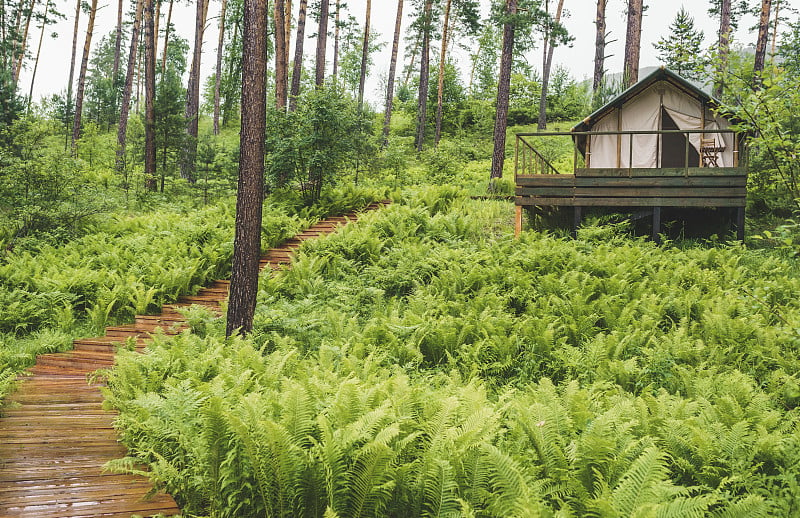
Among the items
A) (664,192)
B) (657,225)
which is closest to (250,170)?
(657,225)

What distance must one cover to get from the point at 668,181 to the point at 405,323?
24.1 ft

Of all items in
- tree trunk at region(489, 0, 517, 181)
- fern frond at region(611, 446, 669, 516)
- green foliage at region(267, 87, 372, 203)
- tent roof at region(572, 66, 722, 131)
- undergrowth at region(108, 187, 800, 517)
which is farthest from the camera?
tree trunk at region(489, 0, 517, 181)

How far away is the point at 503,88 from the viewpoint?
51.2 feet

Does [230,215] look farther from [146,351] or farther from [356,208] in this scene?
[146,351]

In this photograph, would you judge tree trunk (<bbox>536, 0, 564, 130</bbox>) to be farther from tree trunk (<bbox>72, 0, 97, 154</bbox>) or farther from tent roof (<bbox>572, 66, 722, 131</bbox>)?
tree trunk (<bbox>72, 0, 97, 154</bbox>)

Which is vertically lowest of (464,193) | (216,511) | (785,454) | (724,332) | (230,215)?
(216,511)

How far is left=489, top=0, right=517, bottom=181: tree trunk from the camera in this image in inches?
605

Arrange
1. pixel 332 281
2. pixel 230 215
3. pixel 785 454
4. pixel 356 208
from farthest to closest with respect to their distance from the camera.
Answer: pixel 356 208 < pixel 230 215 < pixel 332 281 < pixel 785 454

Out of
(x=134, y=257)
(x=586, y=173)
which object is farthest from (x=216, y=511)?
(x=586, y=173)

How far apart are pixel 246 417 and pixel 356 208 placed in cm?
1123

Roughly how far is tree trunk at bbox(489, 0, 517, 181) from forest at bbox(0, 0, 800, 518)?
91mm

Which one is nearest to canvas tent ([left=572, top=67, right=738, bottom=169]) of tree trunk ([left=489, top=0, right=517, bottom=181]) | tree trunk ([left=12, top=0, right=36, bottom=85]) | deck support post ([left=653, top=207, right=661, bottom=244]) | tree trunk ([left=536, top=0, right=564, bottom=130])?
tree trunk ([left=489, top=0, right=517, bottom=181])

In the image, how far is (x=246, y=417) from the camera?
12.0ft

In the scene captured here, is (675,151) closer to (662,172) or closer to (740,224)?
(662,172)
